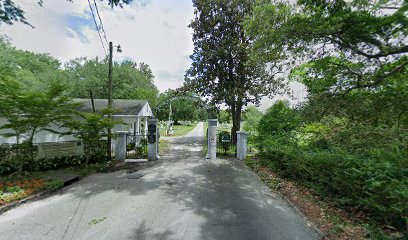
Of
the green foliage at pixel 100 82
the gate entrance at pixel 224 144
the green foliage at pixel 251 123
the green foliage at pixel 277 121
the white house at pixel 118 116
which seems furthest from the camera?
the green foliage at pixel 100 82

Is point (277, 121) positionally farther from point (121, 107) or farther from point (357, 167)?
point (121, 107)

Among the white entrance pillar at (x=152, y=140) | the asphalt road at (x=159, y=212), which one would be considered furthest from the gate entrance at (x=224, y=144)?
the asphalt road at (x=159, y=212)

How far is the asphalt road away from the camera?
13.6 ft

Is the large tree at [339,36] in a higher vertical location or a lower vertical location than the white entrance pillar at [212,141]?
higher

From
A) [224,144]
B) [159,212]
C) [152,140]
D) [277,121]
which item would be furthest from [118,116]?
[159,212]

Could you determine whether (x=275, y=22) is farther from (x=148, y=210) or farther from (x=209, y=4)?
(x=209, y=4)

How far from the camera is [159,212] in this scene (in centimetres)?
508

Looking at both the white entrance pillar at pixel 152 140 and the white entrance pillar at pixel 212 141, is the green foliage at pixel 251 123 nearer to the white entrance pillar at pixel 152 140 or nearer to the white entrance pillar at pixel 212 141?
the white entrance pillar at pixel 212 141

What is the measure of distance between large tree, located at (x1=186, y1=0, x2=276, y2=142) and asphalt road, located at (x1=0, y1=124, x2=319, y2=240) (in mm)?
8928

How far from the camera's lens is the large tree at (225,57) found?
49.0ft

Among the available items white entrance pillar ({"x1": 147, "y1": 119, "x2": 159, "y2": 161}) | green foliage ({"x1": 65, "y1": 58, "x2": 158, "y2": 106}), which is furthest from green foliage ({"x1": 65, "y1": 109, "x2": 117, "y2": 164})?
green foliage ({"x1": 65, "y1": 58, "x2": 158, "y2": 106})

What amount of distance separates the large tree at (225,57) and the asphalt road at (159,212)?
29.3ft

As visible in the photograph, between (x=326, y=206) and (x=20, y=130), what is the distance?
10159 mm

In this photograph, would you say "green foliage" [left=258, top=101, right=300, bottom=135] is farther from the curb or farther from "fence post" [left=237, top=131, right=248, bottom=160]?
the curb
